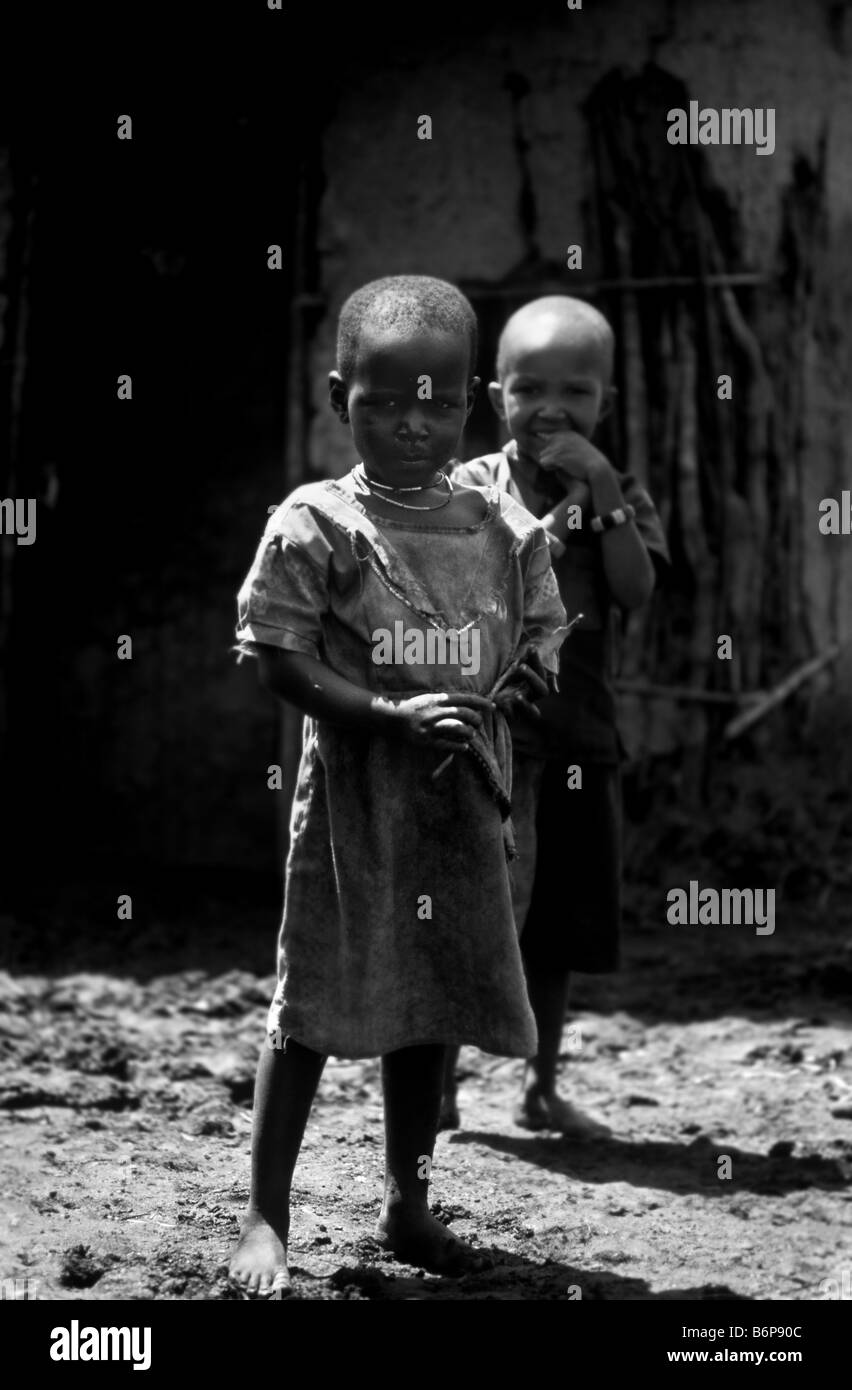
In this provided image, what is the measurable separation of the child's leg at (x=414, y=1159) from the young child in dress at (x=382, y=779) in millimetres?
101

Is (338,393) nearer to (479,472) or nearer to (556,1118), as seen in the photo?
(479,472)

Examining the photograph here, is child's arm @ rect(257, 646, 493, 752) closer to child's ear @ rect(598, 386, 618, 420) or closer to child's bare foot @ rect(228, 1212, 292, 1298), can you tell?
child's bare foot @ rect(228, 1212, 292, 1298)

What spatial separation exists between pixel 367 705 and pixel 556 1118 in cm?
169

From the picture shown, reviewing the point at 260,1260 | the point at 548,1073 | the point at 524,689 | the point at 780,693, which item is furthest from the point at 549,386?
the point at 780,693

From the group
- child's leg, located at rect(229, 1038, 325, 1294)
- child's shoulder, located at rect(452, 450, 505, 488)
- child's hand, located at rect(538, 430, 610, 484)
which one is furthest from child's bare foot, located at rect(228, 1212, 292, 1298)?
child's hand, located at rect(538, 430, 610, 484)

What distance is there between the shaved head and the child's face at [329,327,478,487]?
941mm

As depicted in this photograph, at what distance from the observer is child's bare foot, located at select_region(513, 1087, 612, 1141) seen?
3955mm

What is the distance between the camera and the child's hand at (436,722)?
261 cm

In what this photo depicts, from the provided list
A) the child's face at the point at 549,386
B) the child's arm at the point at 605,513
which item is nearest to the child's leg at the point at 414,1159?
the child's arm at the point at 605,513

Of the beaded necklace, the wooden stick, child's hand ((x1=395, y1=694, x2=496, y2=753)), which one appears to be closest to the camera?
child's hand ((x1=395, y1=694, x2=496, y2=753))

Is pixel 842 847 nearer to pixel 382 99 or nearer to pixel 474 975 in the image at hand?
pixel 382 99

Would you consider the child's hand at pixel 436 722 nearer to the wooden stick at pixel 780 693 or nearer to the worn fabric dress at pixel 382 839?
the worn fabric dress at pixel 382 839

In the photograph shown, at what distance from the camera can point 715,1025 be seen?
497cm

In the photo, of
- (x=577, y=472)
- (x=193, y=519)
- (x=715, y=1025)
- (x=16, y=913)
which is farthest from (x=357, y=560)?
(x=193, y=519)
